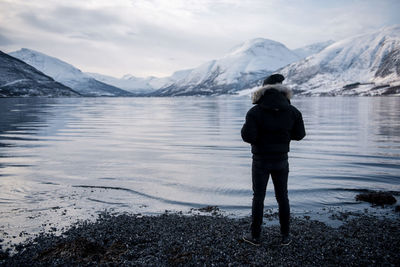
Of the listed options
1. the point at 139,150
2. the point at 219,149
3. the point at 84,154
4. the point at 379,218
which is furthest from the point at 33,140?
the point at 379,218

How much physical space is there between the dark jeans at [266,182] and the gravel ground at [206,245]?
1.78 ft

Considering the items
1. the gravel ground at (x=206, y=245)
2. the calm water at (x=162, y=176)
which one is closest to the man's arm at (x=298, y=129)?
the gravel ground at (x=206, y=245)

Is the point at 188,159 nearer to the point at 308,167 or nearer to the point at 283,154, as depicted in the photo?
the point at 308,167

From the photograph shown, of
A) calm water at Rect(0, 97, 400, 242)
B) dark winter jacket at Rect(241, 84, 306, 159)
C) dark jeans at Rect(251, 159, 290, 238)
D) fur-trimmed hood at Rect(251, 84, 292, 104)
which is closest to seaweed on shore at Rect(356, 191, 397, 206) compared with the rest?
calm water at Rect(0, 97, 400, 242)

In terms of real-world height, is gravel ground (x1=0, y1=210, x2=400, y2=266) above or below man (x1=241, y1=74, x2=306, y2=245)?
below

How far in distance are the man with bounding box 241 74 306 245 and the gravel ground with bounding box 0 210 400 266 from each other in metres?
1.10

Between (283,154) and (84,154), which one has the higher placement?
(283,154)

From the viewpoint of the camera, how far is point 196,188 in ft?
44.0

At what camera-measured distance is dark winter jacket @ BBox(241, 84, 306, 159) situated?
6621mm

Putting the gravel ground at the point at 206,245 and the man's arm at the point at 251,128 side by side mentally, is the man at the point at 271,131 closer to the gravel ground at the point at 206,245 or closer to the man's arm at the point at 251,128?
the man's arm at the point at 251,128

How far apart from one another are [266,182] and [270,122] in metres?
1.41

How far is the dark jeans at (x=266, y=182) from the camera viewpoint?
689 centimetres

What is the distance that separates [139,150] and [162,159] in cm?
402

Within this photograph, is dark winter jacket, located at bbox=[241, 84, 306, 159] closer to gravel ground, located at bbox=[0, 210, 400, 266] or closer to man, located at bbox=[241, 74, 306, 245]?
man, located at bbox=[241, 74, 306, 245]
